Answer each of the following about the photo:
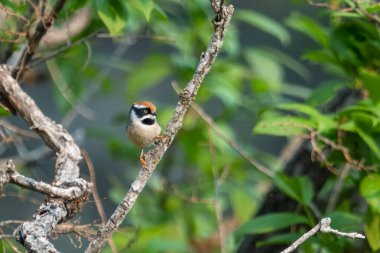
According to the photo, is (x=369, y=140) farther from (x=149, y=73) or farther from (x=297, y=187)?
(x=149, y=73)

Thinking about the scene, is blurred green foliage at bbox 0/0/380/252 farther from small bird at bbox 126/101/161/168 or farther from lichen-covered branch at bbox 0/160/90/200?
lichen-covered branch at bbox 0/160/90/200

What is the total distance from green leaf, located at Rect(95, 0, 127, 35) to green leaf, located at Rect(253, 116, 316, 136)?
0.78m

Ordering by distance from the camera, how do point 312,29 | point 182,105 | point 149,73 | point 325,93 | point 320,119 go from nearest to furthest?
1. point 182,105
2. point 320,119
3. point 325,93
4. point 312,29
5. point 149,73

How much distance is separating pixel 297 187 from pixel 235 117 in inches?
64.2

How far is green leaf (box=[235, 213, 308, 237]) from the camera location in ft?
12.5

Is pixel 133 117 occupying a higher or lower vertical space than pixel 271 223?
A: higher

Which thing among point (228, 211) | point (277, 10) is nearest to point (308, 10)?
point (277, 10)

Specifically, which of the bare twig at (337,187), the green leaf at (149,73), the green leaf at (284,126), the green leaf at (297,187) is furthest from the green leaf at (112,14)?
the green leaf at (149,73)

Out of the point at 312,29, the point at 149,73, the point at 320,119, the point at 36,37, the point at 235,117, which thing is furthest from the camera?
the point at 149,73

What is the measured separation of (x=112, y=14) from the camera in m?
3.55

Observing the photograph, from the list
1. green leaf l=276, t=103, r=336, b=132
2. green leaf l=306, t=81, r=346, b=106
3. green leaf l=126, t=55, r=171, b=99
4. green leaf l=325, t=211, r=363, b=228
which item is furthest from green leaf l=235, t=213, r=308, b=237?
green leaf l=126, t=55, r=171, b=99

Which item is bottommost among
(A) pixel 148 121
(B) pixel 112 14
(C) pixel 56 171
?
(C) pixel 56 171

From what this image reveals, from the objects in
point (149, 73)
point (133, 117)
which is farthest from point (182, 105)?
point (149, 73)

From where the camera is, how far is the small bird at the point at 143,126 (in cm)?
329
